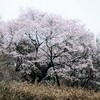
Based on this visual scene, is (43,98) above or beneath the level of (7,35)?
beneath

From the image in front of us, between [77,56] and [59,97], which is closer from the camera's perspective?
[59,97]

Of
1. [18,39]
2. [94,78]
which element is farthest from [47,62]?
[94,78]

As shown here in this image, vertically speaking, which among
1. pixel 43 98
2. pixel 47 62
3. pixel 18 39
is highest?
pixel 18 39

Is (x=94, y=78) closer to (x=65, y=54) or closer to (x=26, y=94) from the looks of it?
(x=65, y=54)

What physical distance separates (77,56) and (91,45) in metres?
1.56

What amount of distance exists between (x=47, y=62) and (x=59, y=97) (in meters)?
12.3

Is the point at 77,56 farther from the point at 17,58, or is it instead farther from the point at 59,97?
the point at 59,97

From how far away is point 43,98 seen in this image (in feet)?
33.5

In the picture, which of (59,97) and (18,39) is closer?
(59,97)

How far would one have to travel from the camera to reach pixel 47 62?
22.5 metres

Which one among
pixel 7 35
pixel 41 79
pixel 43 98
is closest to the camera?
pixel 43 98

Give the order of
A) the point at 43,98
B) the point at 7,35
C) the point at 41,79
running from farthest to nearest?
the point at 7,35 → the point at 41,79 → the point at 43,98

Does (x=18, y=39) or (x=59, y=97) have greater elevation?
(x=18, y=39)

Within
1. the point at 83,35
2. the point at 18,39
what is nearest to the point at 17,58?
the point at 18,39
